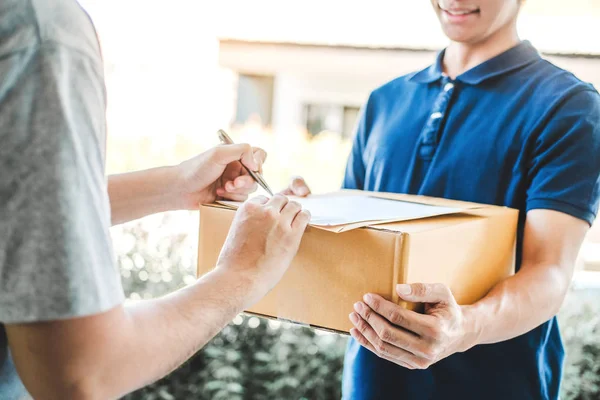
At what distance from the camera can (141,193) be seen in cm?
112

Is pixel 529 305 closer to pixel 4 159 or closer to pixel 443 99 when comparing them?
pixel 443 99

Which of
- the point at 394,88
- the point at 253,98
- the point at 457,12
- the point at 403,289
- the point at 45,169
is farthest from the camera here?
the point at 253,98

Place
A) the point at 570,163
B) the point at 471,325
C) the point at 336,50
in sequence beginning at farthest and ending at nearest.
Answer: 1. the point at 336,50
2. the point at 570,163
3. the point at 471,325

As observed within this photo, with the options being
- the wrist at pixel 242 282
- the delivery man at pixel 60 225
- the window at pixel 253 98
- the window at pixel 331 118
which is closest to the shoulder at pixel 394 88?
the wrist at pixel 242 282

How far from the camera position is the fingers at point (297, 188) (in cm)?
118

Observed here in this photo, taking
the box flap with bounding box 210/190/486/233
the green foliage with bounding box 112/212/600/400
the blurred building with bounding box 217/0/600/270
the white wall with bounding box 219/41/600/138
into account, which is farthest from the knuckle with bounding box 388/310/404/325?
the white wall with bounding box 219/41/600/138

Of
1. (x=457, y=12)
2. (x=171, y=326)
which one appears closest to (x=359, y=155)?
(x=457, y=12)

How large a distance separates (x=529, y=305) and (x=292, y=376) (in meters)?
1.50

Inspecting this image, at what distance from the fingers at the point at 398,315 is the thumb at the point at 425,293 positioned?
0.02m

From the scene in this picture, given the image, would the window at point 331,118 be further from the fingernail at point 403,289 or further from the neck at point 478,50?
the fingernail at point 403,289

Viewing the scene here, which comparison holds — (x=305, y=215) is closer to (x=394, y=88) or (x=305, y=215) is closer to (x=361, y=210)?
(x=361, y=210)

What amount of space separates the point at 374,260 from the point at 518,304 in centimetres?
30

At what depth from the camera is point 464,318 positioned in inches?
35.8

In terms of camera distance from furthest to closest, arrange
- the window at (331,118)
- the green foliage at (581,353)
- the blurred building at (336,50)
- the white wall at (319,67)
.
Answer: the window at (331,118) < the white wall at (319,67) < the blurred building at (336,50) < the green foliage at (581,353)
